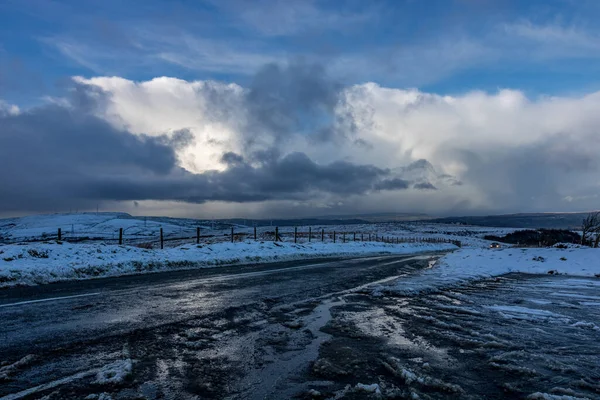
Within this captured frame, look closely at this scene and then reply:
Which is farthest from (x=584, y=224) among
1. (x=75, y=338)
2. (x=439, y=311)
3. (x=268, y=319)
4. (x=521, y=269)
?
(x=75, y=338)

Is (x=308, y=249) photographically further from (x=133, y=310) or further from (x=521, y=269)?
(x=133, y=310)

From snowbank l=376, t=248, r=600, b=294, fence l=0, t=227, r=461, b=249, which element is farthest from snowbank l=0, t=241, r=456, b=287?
snowbank l=376, t=248, r=600, b=294

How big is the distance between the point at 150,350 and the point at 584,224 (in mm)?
51980

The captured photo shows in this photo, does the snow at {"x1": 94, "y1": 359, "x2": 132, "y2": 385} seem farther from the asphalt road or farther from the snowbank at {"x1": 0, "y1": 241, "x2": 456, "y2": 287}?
the snowbank at {"x1": 0, "y1": 241, "x2": 456, "y2": 287}

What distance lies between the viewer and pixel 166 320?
682 centimetres

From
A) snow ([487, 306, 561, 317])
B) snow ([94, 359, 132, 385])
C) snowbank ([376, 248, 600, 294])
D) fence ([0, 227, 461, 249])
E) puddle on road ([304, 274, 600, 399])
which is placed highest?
snow ([94, 359, 132, 385])

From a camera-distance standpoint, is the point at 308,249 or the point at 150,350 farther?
the point at 308,249

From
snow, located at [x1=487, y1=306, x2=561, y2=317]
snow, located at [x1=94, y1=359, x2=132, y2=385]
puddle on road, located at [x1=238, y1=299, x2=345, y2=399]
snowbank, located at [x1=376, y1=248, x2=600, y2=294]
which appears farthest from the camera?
snowbank, located at [x1=376, y1=248, x2=600, y2=294]

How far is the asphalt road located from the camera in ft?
12.9

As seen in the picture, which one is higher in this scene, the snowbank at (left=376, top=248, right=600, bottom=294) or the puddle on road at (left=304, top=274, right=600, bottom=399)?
the puddle on road at (left=304, top=274, right=600, bottom=399)

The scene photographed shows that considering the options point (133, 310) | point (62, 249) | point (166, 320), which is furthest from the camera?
point (62, 249)

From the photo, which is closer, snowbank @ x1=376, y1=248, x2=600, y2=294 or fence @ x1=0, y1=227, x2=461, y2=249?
snowbank @ x1=376, y1=248, x2=600, y2=294

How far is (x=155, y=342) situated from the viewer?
5.46 meters

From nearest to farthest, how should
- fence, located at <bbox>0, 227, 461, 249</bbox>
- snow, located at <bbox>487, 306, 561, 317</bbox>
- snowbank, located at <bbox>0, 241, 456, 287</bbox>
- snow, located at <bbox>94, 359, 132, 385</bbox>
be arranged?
snow, located at <bbox>94, 359, 132, 385</bbox> < snow, located at <bbox>487, 306, 561, 317</bbox> < snowbank, located at <bbox>0, 241, 456, 287</bbox> < fence, located at <bbox>0, 227, 461, 249</bbox>
